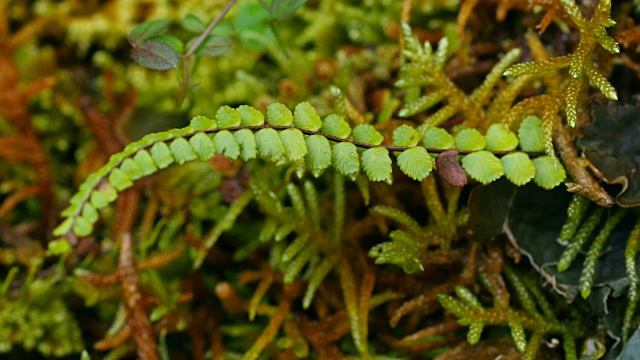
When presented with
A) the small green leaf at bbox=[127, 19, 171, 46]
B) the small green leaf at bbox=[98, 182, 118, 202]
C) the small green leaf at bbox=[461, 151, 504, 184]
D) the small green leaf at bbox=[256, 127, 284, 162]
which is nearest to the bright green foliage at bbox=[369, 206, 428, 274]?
the small green leaf at bbox=[461, 151, 504, 184]

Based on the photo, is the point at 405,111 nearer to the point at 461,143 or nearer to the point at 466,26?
the point at 461,143

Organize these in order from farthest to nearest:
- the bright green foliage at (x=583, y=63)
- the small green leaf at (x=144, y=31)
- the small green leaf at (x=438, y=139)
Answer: the small green leaf at (x=144, y=31) → the small green leaf at (x=438, y=139) → the bright green foliage at (x=583, y=63)

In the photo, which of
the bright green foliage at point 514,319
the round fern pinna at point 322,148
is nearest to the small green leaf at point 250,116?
the round fern pinna at point 322,148

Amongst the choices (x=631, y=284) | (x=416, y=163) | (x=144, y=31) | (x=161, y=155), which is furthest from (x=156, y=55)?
(x=631, y=284)

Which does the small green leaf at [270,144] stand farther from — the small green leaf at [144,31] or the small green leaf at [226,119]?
the small green leaf at [144,31]

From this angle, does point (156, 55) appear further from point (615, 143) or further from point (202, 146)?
point (615, 143)

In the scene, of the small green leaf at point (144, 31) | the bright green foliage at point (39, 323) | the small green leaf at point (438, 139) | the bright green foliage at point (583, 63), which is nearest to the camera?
the bright green foliage at point (583, 63)

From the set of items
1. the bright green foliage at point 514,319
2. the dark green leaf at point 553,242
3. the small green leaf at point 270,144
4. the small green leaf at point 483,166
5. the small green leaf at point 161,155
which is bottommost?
the bright green foliage at point 514,319

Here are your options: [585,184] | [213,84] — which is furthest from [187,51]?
[585,184]

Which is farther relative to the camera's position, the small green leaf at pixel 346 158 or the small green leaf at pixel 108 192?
the small green leaf at pixel 108 192
